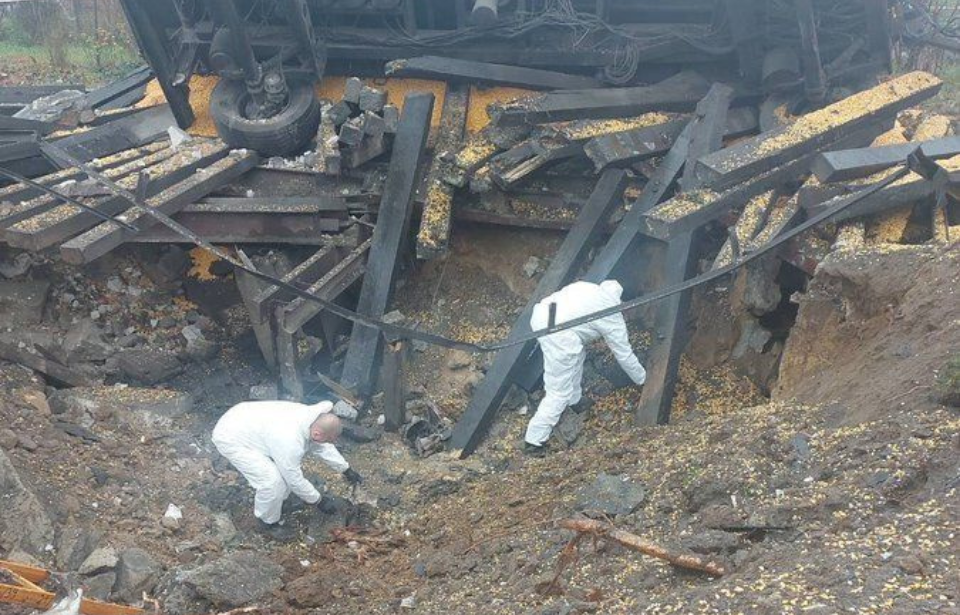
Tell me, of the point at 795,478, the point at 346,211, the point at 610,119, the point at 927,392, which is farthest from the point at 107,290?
the point at 927,392

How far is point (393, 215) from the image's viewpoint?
7.21 meters

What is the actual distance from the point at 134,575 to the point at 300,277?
2.89 meters

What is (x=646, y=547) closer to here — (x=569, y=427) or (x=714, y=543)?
(x=714, y=543)

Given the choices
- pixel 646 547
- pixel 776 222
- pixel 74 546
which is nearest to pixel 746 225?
pixel 776 222

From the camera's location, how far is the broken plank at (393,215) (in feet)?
23.5

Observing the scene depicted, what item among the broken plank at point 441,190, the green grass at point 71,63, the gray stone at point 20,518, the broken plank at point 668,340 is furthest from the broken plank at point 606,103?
the green grass at point 71,63

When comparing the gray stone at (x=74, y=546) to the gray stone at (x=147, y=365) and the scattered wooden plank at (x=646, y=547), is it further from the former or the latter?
the scattered wooden plank at (x=646, y=547)

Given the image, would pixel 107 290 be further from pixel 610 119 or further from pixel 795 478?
pixel 795 478

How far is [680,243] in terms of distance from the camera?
20.8 ft

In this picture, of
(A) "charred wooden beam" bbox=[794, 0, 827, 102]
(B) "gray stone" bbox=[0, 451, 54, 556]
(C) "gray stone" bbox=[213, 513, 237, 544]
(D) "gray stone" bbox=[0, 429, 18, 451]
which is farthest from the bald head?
(A) "charred wooden beam" bbox=[794, 0, 827, 102]

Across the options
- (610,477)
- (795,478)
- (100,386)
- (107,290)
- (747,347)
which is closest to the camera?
(795,478)

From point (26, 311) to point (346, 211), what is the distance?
2.67 metres

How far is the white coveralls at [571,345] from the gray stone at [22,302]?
399 cm

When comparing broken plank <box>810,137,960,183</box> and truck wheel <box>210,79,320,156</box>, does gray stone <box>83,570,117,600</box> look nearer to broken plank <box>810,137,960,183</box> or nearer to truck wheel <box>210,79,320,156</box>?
truck wheel <box>210,79,320,156</box>
